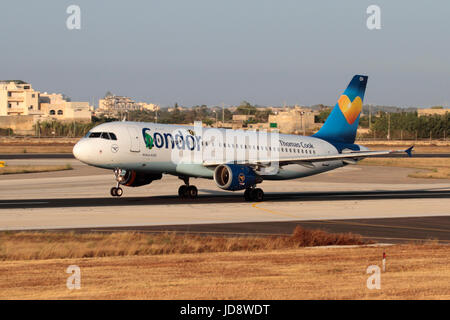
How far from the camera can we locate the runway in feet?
96.1

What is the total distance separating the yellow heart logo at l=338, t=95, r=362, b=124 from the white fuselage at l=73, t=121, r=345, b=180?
21.5ft

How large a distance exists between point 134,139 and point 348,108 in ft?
60.7

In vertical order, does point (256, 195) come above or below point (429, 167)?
above

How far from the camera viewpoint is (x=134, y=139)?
132 ft

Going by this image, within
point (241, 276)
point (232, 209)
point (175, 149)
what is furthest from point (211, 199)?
point (241, 276)

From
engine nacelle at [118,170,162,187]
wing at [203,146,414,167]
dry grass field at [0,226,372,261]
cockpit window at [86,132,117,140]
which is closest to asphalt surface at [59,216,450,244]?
dry grass field at [0,226,372,261]

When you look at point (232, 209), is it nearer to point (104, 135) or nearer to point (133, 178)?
point (133, 178)

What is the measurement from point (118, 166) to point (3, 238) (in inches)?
625

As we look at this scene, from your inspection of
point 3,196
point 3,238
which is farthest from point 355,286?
point 3,196

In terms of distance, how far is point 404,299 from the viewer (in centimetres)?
1515

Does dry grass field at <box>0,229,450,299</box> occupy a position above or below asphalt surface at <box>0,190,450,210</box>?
above

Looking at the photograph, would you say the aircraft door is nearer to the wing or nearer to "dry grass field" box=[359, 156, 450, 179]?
the wing

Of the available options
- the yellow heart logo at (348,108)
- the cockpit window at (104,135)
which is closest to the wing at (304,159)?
the cockpit window at (104,135)
